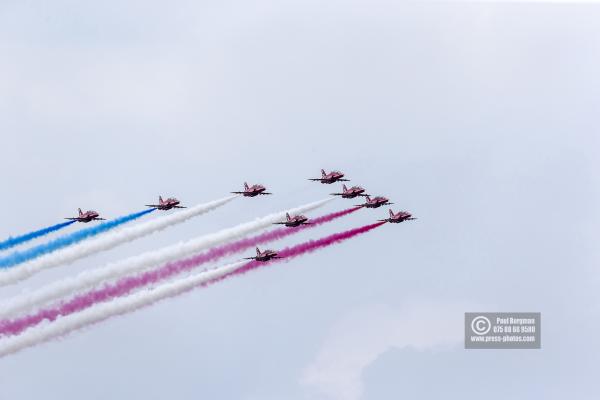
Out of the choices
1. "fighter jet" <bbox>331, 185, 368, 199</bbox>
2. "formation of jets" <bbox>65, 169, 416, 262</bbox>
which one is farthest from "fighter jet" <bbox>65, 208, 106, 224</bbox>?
"fighter jet" <bbox>331, 185, 368, 199</bbox>

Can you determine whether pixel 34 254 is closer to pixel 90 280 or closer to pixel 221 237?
pixel 90 280

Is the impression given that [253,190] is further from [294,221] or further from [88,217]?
[88,217]

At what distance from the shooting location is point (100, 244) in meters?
166

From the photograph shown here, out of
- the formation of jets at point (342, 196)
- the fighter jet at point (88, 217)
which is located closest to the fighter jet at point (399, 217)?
the formation of jets at point (342, 196)

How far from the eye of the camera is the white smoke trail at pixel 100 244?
160000 millimetres

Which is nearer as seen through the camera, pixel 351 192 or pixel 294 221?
pixel 294 221

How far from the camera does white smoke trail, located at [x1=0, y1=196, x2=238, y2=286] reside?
160m

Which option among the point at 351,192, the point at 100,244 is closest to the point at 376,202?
the point at 351,192

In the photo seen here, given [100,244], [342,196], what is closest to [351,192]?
[342,196]

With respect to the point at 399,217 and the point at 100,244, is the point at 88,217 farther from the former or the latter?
the point at 399,217

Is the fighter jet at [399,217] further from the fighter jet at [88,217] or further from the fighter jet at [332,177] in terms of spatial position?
the fighter jet at [88,217]

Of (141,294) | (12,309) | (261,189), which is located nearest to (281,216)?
(261,189)

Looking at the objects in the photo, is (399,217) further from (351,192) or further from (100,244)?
(100,244)

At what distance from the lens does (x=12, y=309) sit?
15700 cm
